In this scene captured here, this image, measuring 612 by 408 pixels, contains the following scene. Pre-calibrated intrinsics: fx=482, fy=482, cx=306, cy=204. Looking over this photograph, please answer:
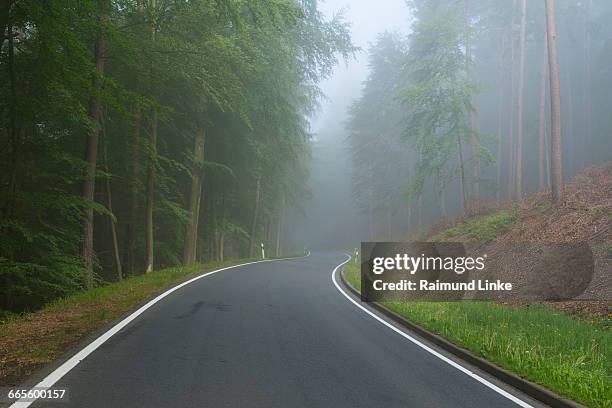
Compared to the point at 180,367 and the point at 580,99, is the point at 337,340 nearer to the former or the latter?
the point at 180,367

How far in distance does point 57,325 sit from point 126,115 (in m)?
5.20

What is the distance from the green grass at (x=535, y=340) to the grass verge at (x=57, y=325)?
628cm

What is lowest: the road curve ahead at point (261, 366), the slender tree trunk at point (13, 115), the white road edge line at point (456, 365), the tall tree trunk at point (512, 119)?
the white road edge line at point (456, 365)

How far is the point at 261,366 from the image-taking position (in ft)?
21.1

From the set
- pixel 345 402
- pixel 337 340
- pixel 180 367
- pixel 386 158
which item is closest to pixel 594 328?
pixel 337 340

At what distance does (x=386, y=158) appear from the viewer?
43.4 meters

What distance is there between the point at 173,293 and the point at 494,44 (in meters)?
41.5

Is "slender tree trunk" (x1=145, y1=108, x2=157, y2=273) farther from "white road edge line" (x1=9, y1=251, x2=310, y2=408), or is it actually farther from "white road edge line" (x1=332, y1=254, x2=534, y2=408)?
"white road edge line" (x1=332, y1=254, x2=534, y2=408)

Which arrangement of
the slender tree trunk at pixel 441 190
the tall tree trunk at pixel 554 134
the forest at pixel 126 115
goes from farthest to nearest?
the slender tree trunk at pixel 441 190 < the tall tree trunk at pixel 554 134 < the forest at pixel 126 115

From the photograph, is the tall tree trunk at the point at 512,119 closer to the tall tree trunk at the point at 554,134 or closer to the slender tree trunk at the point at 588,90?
the slender tree trunk at the point at 588,90

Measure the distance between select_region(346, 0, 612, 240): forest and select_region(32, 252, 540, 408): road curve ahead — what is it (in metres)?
13.8

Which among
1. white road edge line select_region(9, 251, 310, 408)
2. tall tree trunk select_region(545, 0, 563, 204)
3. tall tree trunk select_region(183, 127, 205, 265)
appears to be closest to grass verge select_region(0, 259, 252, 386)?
white road edge line select_region(9, 251, 310, 408)

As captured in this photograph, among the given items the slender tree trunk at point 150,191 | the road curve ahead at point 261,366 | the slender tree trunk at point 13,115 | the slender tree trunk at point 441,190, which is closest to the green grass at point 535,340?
the road curve ahead at point 261,366

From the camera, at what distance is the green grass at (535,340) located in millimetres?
6035
